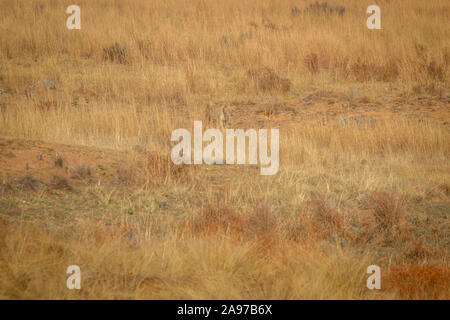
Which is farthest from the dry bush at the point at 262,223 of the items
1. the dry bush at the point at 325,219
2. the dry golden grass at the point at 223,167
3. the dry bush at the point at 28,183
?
the dry bush at the point at 28,183

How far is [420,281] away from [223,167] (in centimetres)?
336

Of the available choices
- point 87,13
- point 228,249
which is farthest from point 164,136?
point 87,13

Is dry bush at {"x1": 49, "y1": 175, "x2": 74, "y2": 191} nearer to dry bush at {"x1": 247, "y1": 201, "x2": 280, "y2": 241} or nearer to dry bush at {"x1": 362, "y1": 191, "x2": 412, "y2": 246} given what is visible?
dry bush at {"x1": 247, "y1": 201, "x2": 280, "y2": 241}

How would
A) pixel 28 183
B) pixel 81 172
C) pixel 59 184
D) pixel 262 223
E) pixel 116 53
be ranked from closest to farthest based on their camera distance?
pixel 262 223 < pixel 28 183 < pixel 59 184 < pixel 81 172 < pixel 116 53

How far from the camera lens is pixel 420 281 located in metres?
3.88

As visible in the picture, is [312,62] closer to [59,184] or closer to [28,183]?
[59,184]

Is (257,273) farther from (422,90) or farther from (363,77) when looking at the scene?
(363,77)

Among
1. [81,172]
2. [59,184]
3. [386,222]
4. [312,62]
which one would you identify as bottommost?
[386,222]

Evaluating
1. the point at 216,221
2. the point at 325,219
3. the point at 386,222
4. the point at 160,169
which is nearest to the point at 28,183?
the point at 160,169

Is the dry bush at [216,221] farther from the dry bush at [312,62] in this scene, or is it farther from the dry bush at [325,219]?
the dry bush at [312,62]

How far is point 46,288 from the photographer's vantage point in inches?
134

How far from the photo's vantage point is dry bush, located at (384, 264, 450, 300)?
12.3 feet

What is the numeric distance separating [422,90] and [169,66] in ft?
18.5

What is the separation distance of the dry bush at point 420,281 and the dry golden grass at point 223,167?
2cm
